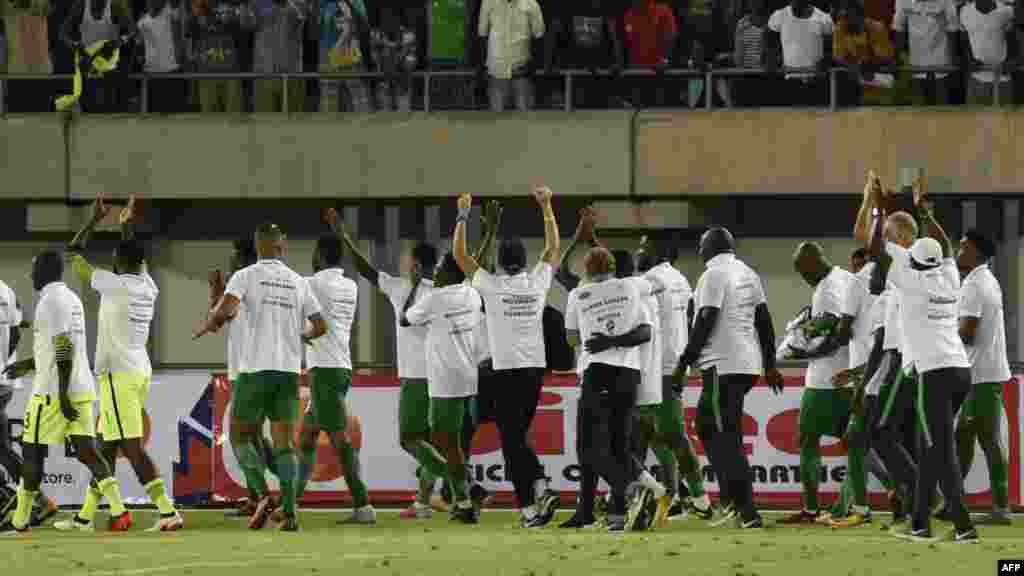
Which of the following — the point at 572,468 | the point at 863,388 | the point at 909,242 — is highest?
the point at 909,242

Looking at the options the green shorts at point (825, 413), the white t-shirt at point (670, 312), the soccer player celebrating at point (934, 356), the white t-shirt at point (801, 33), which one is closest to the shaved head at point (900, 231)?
the soccer player celebrating at point (934, 356)

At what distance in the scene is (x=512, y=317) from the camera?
1858 cm

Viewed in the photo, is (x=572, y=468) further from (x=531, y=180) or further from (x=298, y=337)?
(x=531, y=180)

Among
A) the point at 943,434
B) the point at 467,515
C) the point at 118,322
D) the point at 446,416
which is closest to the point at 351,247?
the point at 446,416

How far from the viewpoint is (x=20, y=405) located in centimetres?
2150

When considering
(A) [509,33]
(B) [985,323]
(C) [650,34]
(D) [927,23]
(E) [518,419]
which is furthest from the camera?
(C) [650,34]

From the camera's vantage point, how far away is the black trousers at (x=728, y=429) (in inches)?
705

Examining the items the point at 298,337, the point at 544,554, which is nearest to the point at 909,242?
the point at 544,554

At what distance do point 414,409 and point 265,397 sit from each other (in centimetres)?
215

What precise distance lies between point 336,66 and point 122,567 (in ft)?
52.6

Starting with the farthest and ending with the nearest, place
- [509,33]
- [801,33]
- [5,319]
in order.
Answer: [509,33] < [801,33] < [5,319]

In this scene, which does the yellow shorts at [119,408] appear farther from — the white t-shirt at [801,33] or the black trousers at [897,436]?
the white t-shirt at [801,33]

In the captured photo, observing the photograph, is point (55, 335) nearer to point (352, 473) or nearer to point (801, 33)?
point (352, 473)

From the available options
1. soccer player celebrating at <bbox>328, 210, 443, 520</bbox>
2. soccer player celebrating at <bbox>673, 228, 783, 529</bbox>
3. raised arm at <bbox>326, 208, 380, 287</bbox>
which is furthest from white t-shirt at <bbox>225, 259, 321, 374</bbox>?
soccer player celebrating at <bbox>673, 228, 783, 529</bbox>
